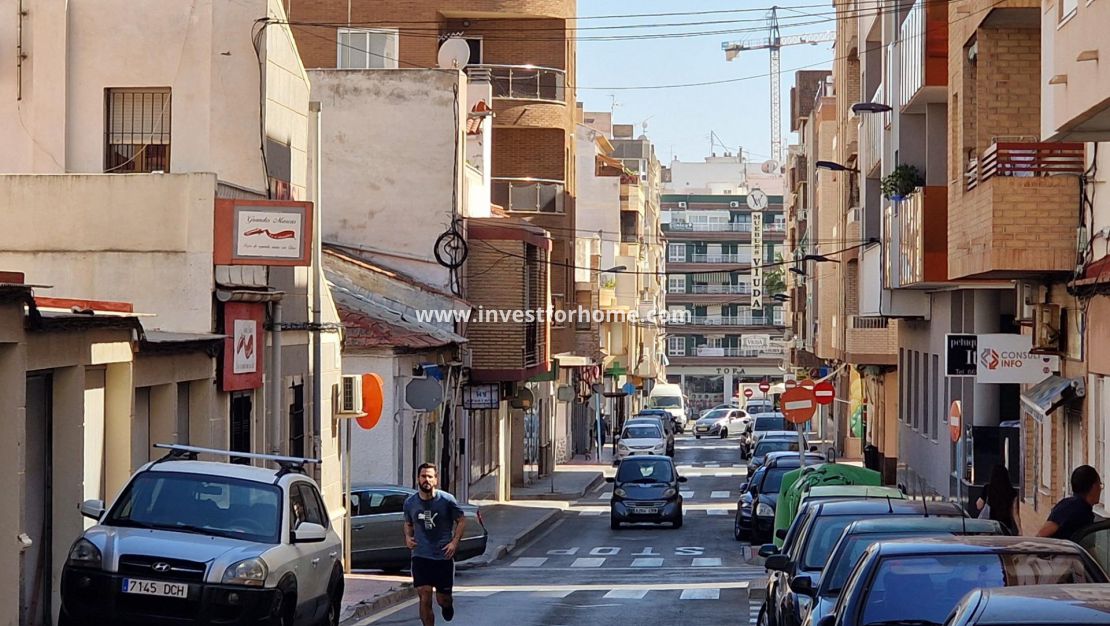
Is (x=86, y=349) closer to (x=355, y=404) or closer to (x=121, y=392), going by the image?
(x=121, y=392)

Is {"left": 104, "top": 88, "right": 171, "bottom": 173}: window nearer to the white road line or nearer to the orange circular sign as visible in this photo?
the orange circular sign

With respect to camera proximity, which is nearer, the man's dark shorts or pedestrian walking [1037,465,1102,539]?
pedestrian walking [1037,465,1102,539]

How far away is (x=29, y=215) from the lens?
64.7 ft

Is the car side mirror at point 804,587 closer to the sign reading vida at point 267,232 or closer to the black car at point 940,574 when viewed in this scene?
the black car at point 940,574

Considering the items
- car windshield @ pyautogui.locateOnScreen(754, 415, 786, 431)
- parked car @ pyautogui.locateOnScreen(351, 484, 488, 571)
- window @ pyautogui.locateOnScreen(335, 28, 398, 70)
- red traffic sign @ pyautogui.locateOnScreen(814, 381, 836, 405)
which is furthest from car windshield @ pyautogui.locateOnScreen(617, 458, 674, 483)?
car windshield @ pyautogui.locateOnScreen(754, 415, 786, 431)

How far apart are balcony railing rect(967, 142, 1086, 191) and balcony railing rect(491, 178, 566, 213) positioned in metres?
32.9

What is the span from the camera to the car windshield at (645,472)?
126 feet

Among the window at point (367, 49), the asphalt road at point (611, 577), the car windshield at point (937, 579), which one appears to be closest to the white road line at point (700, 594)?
the asphalt road at point (611, 577)

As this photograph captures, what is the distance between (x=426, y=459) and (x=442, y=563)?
61.7 ft

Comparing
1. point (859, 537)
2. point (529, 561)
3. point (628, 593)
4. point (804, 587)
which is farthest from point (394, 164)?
point (804, 587)

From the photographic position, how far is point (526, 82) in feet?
167

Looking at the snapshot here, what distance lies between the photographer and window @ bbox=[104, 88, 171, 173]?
21.1 metres

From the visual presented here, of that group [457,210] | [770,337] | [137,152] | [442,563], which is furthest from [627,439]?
[770,337]

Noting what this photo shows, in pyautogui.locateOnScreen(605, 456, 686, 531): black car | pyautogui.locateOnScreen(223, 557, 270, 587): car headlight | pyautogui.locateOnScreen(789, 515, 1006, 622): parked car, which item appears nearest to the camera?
pyautogui.locateOnScreen(789, 515, 1006, 622): parked car
